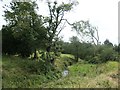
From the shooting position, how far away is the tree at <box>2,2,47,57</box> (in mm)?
23672

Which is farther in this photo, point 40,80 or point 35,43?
point 35,43

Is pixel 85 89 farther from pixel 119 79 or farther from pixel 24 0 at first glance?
pixel 24 0

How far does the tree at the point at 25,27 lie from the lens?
23.7 m

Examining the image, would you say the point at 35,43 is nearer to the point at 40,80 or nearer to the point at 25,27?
the point at 25,27

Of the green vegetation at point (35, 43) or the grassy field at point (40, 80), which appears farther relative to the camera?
the green vegetation at point (35, 43)

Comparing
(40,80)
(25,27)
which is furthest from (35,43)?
(40,80)

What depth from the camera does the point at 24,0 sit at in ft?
77.3

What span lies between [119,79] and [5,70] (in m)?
8.20

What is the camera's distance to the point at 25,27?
76.6 ft

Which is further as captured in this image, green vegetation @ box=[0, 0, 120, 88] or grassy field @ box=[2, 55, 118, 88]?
green vegetation @ box=[0, 0, 120, 88]

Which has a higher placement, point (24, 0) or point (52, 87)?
point (24, 0)

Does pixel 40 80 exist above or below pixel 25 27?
below

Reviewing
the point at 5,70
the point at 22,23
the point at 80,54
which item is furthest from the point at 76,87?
the point at 80,54

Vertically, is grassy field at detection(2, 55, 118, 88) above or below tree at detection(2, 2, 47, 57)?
below
